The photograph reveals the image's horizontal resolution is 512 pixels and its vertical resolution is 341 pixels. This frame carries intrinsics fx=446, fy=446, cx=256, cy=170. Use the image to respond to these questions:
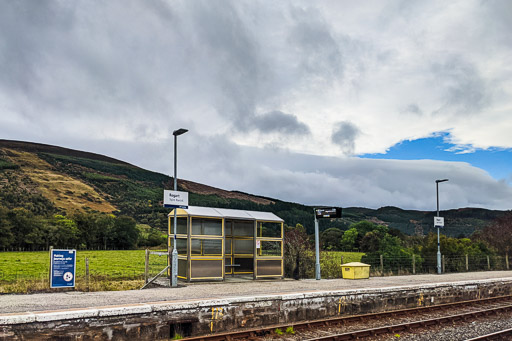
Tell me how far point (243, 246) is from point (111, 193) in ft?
303

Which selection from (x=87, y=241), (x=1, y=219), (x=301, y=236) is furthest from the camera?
(x=87, y=241)

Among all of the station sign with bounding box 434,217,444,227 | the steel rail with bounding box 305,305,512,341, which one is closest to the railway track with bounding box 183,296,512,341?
the steel rail with bounding box 305,305,512,341

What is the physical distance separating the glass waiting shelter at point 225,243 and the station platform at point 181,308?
0.93m

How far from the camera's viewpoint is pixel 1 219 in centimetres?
5662

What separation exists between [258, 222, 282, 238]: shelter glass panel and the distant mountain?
147ft

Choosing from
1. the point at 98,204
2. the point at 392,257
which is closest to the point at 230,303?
the point at 392,257

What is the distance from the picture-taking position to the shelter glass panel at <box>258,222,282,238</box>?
20900 millimetres

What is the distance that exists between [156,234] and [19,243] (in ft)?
60.5

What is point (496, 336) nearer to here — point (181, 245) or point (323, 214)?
point (323, 214)

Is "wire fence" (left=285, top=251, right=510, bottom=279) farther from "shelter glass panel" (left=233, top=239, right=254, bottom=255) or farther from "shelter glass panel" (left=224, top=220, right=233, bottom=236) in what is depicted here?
"shelter glass panel" (left=224, top=220, right=233, bottom=236)

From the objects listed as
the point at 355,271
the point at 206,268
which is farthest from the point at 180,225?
the point at 355,271

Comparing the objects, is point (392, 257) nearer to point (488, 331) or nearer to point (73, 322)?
point (488, 331)

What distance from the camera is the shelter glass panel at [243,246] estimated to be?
69.4 ft

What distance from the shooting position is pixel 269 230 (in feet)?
69.0
